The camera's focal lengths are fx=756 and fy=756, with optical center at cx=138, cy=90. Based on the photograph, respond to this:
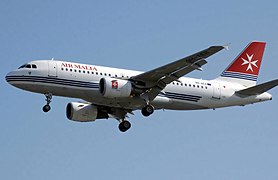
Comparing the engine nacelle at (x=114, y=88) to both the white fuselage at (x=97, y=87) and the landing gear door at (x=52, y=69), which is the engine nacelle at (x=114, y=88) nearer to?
the white fuselage at (x=97, y=87)

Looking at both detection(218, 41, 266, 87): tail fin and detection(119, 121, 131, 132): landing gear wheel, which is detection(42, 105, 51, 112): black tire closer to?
detection(119, 121, 131, 132): landing gear wheel

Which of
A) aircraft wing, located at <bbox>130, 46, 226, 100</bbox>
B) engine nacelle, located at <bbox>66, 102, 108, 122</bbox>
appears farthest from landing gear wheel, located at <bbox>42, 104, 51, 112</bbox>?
aircraft wing, located at <bbox>130, 46, 226, 100</bbox>

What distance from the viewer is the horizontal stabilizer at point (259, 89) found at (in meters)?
54.0

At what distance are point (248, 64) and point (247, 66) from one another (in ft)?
0.82

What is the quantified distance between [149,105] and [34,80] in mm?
8412

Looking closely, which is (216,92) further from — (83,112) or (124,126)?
(83,112)

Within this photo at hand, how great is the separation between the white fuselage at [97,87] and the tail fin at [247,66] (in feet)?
6.90

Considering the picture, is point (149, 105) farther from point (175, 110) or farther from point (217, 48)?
point (217, 48)

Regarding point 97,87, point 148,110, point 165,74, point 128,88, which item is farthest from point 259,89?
point 97,87

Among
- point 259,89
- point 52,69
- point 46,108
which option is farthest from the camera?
point 259,89

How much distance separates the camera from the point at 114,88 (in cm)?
5228

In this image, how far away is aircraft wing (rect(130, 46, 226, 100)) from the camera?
167ft

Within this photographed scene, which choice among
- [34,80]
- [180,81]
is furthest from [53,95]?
[180,81]

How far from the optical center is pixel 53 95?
52.9 meters
